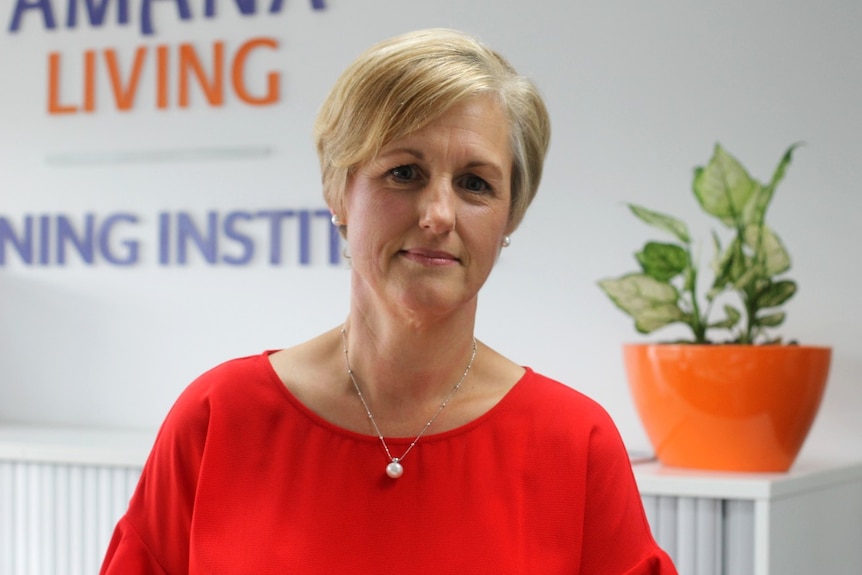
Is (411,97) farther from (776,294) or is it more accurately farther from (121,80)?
(121,80)

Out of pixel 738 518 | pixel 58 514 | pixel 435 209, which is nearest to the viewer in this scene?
pixel 435 209

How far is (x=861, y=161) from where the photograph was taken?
8.52 ft

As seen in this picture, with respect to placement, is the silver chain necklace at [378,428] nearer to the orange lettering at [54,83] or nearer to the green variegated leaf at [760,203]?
the green variegated leaf at [760,203]

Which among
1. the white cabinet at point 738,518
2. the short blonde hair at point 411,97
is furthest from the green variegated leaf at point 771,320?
the short blonde hair at point 411,97

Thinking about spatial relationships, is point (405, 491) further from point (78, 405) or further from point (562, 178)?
point (78, 405)

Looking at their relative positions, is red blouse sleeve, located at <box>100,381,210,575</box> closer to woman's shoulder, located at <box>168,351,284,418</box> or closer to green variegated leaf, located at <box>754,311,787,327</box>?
woman's shoulder, located at <box>168,351,284,418</box>

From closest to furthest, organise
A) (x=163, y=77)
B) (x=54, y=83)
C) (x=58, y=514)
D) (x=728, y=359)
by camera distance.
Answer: (x=728, y=359), (x=58, y=514), (x=163, y=77), (x=54, y=83)

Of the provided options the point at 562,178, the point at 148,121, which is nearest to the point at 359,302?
the point at 562,178

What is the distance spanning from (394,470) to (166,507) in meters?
0.29

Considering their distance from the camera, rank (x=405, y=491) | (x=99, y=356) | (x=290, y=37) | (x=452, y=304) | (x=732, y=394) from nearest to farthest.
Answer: (x=452, y=304) < (x=405, y=491) < (x=732, y=394) < (x=290, y=37) < (x=99, y=356)

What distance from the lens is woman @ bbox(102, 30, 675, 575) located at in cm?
133

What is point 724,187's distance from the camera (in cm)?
223

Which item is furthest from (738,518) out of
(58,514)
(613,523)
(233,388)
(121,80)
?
(121,80)

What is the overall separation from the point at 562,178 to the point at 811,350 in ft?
2.82
